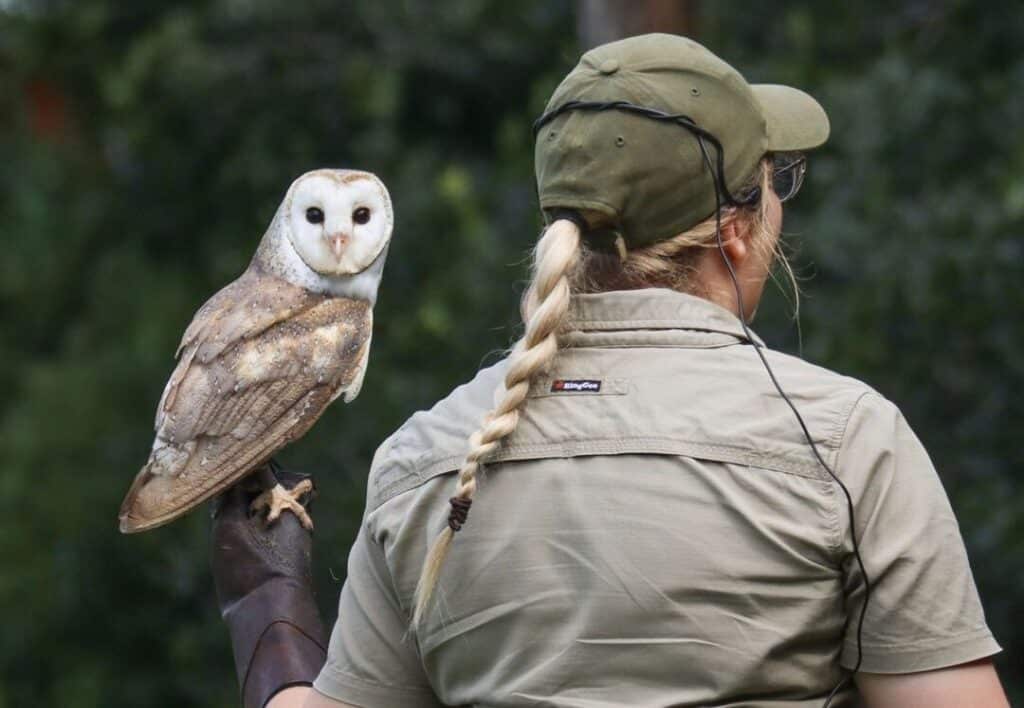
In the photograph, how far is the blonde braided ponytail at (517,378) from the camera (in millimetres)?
1673

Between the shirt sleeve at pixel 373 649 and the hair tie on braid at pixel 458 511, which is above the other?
the hair tie on braid at pixel 458 511

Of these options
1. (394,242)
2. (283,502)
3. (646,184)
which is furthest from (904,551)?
(394,242)

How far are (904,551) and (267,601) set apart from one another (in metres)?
1.07

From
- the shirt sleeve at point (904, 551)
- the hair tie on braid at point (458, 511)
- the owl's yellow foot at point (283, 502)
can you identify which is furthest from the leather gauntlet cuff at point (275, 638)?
the shirt sleeve at point (904, 551)

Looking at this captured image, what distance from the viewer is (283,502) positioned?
107 inches

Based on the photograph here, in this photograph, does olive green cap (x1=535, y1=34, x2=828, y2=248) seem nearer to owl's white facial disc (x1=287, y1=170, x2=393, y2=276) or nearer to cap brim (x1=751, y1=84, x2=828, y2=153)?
cap brim (x1=751, y1=84, x2=828, y2=153)

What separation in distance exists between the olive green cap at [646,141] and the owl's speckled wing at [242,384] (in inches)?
47.3

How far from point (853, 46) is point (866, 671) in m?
6.17

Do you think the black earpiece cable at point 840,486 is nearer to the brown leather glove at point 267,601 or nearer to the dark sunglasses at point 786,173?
the dark sunglasses at point 786,173

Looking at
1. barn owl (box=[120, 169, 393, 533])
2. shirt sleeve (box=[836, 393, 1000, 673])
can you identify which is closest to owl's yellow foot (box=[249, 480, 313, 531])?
barn owl (box=[120, 169, 393, 533])

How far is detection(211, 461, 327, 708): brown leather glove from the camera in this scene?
7.48ft

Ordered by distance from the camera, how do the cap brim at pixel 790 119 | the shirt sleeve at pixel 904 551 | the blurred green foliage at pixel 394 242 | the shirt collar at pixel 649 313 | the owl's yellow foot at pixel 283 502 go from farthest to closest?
the blurred green foliage at pixel 394 242
the owl's yellow foot at pixel 283 502
the cap brim at pixel 790 119
the shirt collar at pixel 649 313
the shirt sleeve at pixel 904 551

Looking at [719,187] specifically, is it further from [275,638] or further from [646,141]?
[275,638]

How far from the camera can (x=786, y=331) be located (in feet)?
20.4
